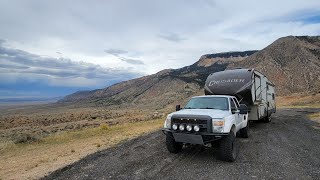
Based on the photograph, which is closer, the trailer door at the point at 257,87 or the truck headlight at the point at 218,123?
the truck headlight at the point at 218,123

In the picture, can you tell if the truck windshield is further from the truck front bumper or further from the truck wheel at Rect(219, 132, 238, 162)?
the truck front bumper

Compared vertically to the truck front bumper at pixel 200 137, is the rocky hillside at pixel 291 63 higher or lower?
higher

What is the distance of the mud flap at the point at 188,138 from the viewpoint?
10023mm

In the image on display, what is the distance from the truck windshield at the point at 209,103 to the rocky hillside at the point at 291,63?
6331 centimetres

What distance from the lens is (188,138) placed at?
10.2 m

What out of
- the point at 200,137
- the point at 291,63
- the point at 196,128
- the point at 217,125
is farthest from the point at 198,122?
the point at 291,63

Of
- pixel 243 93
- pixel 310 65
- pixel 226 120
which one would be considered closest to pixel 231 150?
pixel 226 120

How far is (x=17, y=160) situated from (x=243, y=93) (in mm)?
10998

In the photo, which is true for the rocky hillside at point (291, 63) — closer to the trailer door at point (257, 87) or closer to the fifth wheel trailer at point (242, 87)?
the trailer door at point (257, 87)

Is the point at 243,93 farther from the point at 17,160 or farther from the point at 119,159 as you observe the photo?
the point at 17,160

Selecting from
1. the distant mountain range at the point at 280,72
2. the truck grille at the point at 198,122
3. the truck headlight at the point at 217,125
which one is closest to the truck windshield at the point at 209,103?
the truck headlight at the point at 217,125

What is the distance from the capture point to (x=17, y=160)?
43.4 feet

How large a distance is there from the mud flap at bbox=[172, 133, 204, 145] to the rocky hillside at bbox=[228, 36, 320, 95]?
65.7 m

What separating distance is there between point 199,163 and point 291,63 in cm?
7818
